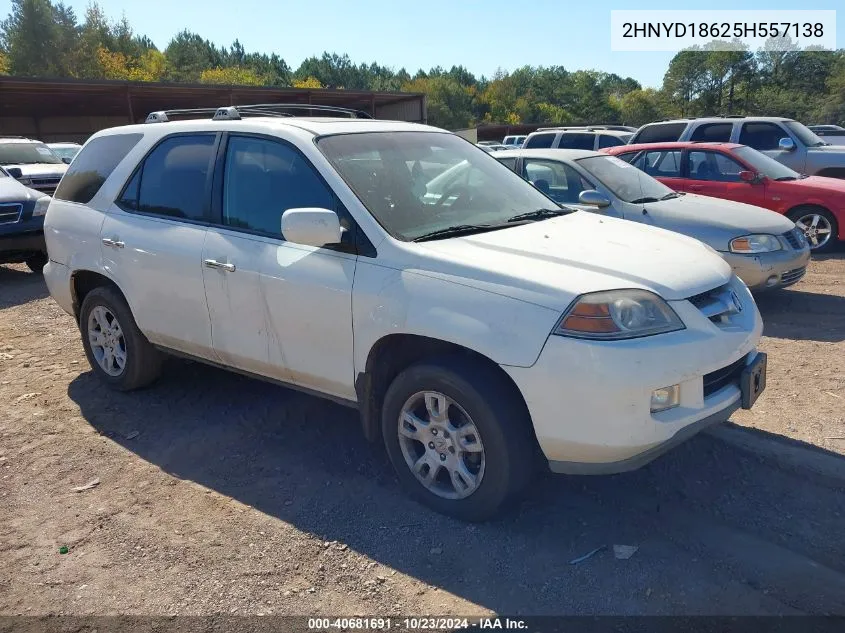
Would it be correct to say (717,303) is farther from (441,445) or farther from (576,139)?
(576,139)

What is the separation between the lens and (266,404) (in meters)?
4.96

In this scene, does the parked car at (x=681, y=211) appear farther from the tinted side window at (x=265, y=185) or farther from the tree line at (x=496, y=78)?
the tree line at (x=496, y=78)

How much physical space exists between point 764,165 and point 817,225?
3.70 ft

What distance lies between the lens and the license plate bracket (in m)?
3.37

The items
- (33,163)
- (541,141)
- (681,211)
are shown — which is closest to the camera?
(681,211)

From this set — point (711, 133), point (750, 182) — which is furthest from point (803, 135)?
point (750, 182)

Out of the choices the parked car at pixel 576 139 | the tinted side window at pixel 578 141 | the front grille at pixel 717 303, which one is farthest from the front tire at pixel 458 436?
the tinted side window at pixel 578 141

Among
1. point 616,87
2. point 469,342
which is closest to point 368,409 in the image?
point 469,342

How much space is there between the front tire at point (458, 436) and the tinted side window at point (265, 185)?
1.12m

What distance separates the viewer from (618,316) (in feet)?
9.89

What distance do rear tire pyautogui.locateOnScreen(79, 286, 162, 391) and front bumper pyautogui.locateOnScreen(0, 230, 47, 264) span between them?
5140 millimetres

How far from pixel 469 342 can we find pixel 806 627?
1655 millimetres

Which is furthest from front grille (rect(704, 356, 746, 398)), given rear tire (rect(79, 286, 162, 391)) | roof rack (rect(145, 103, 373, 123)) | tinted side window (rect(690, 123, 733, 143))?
tinted side window (rect(690, 123, 733, 143))

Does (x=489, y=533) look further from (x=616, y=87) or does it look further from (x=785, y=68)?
(x=616, y=87)
